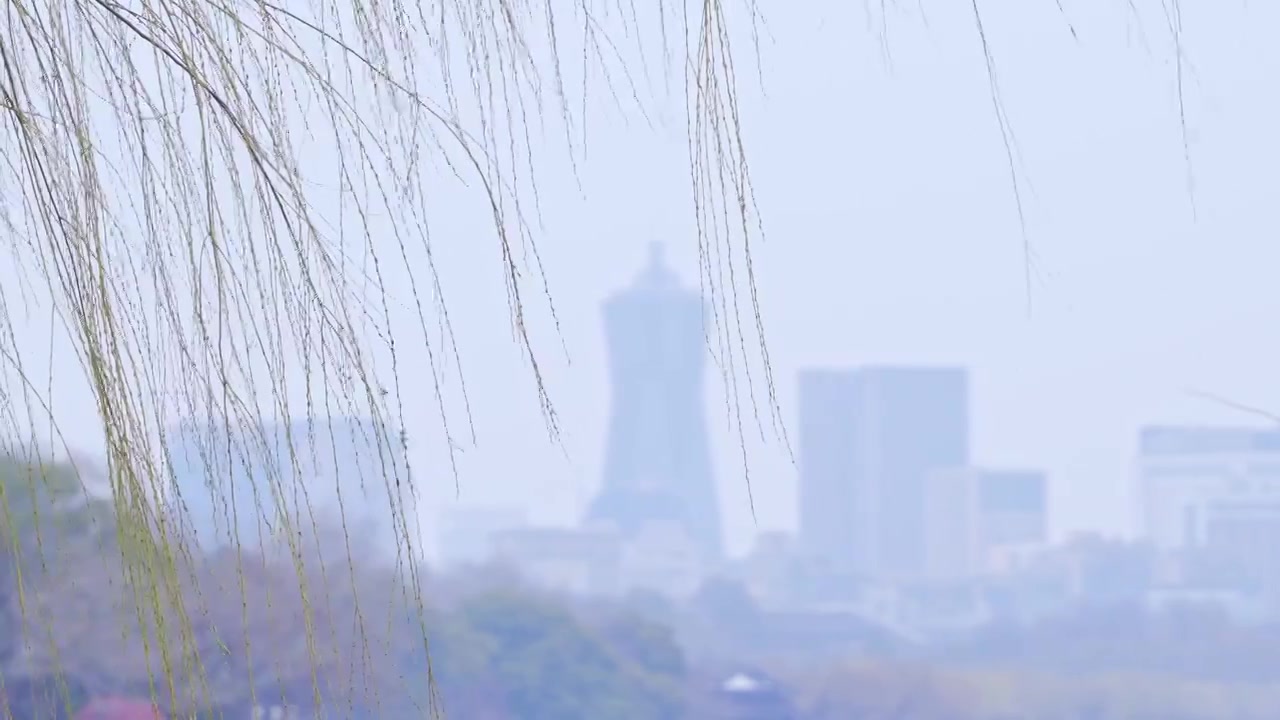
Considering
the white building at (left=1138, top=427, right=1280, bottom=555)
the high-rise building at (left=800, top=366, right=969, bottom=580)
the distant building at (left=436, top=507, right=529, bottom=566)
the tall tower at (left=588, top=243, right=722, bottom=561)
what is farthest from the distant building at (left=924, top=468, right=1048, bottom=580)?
the distant building at (left=436, top=507, right=529, bottom=566)

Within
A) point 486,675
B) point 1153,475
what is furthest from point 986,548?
point 486,675

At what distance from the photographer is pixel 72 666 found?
11.0 metres

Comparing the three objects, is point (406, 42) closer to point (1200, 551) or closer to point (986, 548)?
point (1200, 551)

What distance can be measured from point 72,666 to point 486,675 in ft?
51.3

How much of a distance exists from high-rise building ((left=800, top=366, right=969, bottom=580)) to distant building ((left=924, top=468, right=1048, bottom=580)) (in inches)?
13.5

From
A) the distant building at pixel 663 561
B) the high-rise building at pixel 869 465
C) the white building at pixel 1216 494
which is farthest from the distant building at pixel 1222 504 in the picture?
the distant building at pixel 663 561

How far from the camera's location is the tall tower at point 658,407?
47.6m

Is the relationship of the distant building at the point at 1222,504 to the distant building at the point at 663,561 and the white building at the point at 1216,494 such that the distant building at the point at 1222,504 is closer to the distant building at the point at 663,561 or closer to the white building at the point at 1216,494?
the white building at the point at 1216,494

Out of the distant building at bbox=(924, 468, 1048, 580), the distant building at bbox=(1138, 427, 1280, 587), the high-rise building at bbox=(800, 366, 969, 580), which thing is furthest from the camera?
the high-rise building at bbox=(800, 366, 969, 580)

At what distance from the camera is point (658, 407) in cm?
4909

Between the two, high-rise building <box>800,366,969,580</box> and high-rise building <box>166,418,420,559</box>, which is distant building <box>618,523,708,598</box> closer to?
high-rise building <box>800,366,969,580</box>

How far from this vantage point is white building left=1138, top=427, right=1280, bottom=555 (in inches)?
1430

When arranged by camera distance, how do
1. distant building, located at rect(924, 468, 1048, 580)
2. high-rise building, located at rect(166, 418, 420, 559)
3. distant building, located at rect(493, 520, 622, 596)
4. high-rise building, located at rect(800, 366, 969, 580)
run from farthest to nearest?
high-rise building, located at rect(800, 366, 969, 580) → distant building, located at rect(924, 468, 1048, 580) → distant building, located at rect(493, 520, 622, 596) → high-rise building, located at rect(166, 418, 420, 559)

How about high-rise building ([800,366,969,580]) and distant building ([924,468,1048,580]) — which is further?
high-rise building ([800,366,969,580])
